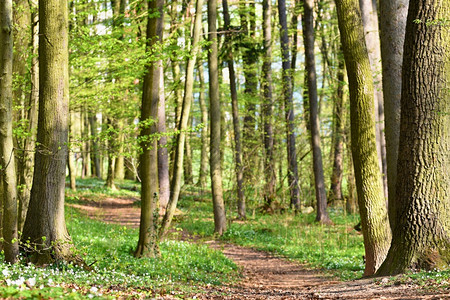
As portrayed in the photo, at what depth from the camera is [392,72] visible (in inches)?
380

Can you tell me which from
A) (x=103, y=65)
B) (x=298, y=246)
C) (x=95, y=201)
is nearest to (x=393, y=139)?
(x=298, y=246)

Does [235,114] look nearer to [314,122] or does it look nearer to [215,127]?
[314,122]

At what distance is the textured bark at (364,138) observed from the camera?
311 inches

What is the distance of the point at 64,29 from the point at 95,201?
15623mm

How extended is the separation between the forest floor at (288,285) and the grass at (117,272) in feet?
1.49

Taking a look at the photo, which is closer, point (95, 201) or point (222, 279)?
point (222, 279)

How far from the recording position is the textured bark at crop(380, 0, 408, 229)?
9547mm

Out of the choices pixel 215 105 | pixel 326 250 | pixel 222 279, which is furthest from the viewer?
pixel 215 105

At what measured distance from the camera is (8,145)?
6.51 metres

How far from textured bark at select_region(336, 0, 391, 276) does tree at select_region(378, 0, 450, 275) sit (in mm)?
1110

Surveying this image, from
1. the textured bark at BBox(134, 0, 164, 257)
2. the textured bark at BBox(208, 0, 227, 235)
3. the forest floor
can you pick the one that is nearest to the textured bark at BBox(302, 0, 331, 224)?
the textured bark at BBox(208, 0, 227, 235)

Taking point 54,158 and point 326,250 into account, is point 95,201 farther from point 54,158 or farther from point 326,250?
point 54,158

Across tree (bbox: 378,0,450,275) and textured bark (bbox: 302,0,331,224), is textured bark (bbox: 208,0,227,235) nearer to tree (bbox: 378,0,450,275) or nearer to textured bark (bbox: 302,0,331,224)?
textured bark (bbox: 302,0,331,224)

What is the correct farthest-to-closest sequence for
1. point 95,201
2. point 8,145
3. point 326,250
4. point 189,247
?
point 95,201, point 326,250, point 189,247, point 8,145
